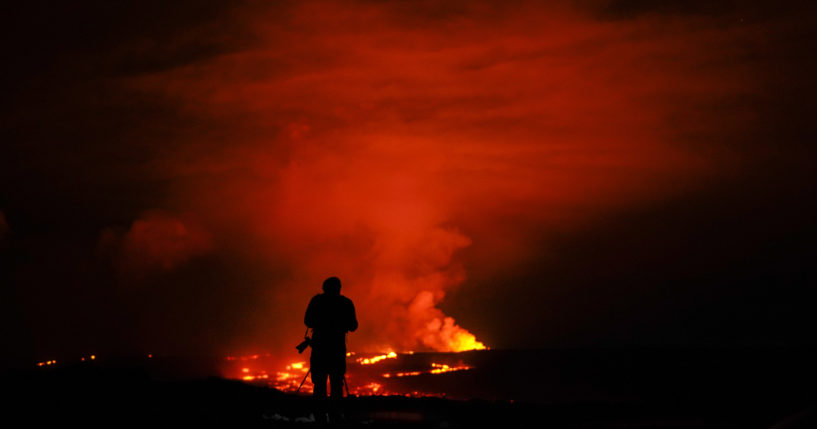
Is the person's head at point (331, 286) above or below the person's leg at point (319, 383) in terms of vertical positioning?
above

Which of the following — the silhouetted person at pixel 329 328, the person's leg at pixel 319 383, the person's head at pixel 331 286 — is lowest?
the person's leg at pixel 319 383

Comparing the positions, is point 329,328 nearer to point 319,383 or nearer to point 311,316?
point 311,316

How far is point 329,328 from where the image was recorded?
45.9ft

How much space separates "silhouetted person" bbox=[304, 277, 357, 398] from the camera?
1395 centimetres

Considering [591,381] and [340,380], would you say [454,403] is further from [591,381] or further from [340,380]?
[591,381]

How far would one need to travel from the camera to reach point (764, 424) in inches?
505

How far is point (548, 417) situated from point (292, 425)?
14.6ft

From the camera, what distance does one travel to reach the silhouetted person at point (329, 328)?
549 inches

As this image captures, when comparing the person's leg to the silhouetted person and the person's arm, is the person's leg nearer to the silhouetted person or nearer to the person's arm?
the silhouetted person

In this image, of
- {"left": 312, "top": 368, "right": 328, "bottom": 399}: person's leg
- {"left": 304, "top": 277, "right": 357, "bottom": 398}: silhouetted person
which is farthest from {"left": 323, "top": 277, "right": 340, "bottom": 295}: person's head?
{"left": 312, "top": 368, "right": 328, "bottom": 399}: person's leg

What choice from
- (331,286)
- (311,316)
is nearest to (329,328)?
(311,316)

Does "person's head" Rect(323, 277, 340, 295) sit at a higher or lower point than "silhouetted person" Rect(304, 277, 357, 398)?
higher

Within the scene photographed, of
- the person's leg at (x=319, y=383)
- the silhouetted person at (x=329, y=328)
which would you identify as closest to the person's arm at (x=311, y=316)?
the silhouetted person at (x=329, y=328)

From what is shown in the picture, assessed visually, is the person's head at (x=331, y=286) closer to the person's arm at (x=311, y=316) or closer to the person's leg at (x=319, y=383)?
the person's arm at (x=311, y=316)
